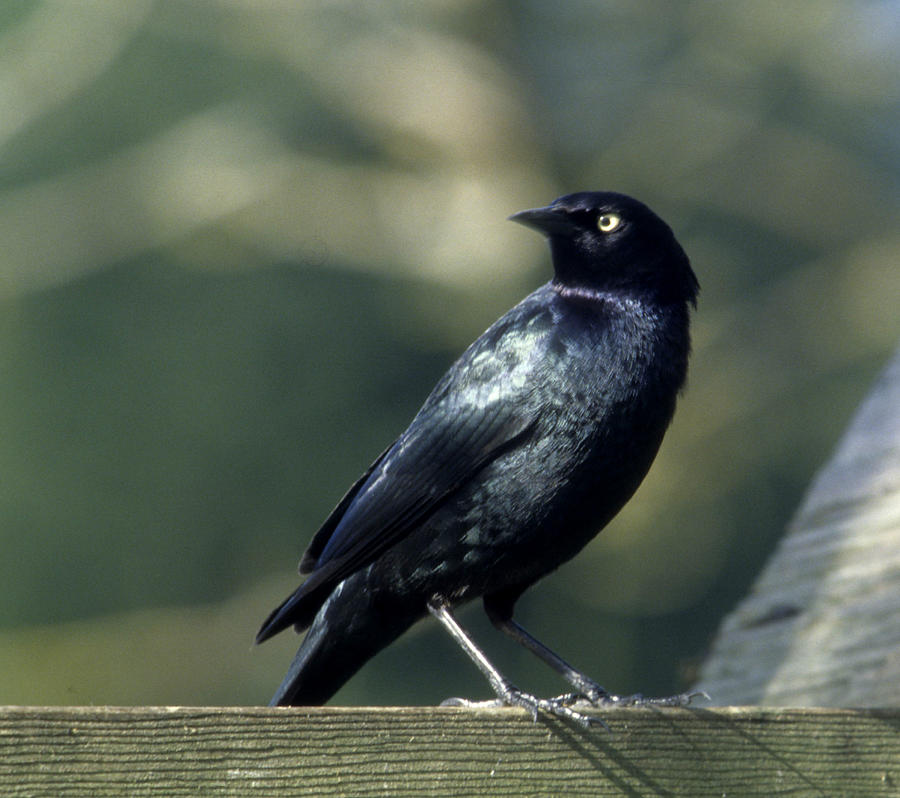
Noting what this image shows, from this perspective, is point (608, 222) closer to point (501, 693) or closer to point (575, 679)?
point (575, 679)

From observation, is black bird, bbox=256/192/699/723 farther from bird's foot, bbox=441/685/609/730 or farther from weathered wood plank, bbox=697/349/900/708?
weathered wood plank, bbox=697/349/900/708

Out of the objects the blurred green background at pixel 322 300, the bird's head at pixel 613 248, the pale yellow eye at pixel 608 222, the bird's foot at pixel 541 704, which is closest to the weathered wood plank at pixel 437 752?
the bird's foot at pixel 541 704

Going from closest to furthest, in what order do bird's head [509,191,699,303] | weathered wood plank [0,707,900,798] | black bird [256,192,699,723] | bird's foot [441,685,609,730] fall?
weathered wood plank [0,707,900,798]
bird's foot [441,685,609,730]
black bird [256,192,699,723]
bird's head [509,191,699,303]

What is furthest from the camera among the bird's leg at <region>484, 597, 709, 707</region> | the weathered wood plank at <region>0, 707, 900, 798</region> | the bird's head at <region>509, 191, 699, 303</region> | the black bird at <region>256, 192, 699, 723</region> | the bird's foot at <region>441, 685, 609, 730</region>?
the bird's head at <region>509, 191, 699, 303</region>

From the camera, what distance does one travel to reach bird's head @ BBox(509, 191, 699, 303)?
3.13 m

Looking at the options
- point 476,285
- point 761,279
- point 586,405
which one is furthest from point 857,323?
point 586,405

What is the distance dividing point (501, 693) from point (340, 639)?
0.51m

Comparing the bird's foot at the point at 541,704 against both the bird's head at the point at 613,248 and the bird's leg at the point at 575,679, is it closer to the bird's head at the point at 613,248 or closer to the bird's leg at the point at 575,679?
the bird's leg at the point at 575,679

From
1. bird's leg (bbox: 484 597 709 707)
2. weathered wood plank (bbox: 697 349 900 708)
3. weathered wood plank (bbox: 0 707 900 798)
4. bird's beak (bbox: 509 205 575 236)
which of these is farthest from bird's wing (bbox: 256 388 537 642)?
weathered wood plank (bbox: 697 349 900 708)

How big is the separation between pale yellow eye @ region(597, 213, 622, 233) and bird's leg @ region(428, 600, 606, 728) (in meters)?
1.01

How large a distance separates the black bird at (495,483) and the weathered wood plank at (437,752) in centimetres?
56

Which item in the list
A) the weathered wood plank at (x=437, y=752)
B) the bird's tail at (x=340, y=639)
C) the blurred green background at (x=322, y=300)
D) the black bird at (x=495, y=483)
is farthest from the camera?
the blurred green background at (x=322, y=300)

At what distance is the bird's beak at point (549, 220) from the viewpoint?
10.6 feet

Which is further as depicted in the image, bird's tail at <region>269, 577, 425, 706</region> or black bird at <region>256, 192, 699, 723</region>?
bird's tail at <region>269, 577, 425, 706</region>
